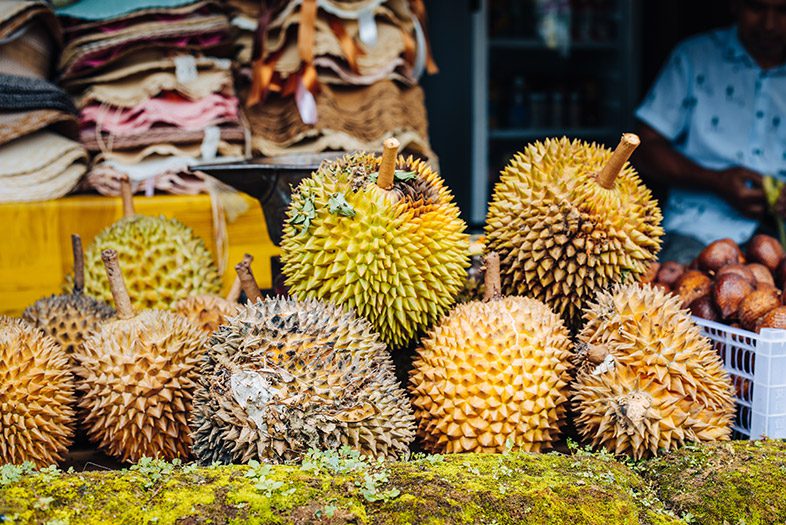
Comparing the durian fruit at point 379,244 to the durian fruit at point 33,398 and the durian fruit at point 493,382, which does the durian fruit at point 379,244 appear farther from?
the durian fruit at point 33,398

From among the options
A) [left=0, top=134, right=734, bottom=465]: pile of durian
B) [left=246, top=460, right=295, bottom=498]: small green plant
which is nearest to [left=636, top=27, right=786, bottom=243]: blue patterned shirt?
[left=0, top=134, right=734, bottom=465]: pile of durian

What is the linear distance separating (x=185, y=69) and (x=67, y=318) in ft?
6.27

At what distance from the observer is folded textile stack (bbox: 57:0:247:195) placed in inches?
131

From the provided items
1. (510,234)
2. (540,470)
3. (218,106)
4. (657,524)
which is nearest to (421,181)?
(510,234)

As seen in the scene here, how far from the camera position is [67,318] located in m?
1.89

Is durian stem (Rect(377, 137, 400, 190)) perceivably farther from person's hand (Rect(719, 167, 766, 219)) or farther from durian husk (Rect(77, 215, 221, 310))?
person's hand (Rect(719, 167, 766, 219))

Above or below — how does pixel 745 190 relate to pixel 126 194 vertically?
below

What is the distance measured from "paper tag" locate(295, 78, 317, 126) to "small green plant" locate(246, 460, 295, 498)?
238 cm

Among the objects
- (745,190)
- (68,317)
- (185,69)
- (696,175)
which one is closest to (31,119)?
(185,69)

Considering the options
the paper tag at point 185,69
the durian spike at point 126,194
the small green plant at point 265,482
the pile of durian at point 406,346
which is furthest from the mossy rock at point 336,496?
the paper tag at point 185,69

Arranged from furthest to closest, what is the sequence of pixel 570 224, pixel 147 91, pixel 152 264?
pixel 147 91 < pixel 152 264 < pixel 570 224

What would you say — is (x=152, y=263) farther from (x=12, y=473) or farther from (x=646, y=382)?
(x=646, y=382)

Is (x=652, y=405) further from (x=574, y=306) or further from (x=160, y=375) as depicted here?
(x=160, y=375)

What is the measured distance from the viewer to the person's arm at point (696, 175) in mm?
4375
